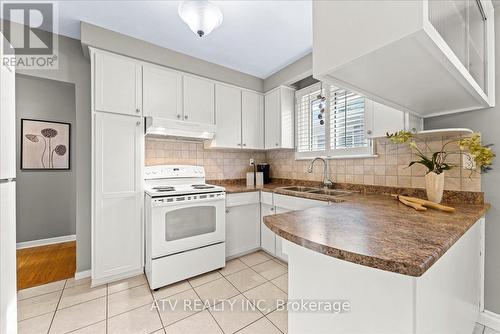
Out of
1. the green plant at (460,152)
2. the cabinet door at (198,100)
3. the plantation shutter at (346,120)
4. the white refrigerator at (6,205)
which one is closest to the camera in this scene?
the white refrigerator at (6,205)

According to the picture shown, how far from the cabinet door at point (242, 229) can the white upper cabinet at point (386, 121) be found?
1596mm

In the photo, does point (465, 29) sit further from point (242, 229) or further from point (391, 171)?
point (242, 229)

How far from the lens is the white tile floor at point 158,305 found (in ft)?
4.97

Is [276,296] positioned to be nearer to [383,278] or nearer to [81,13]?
[383,278]

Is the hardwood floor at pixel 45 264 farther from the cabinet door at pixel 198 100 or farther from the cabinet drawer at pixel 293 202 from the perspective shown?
the cabinet drawer at pixel 293 202

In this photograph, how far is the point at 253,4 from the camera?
172 cm

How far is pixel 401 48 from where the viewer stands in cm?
74

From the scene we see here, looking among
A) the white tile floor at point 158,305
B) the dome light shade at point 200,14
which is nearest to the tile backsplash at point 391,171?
the white tile floor at point 158,305

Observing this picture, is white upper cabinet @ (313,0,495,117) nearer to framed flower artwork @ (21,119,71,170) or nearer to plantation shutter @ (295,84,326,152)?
plantation shutter @ (295,84,326,152)

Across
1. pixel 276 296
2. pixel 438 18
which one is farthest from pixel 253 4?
pixel 276 296

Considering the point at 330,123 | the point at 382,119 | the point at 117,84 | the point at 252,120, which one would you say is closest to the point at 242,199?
the point at 252,120

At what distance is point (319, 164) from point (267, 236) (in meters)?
1.14

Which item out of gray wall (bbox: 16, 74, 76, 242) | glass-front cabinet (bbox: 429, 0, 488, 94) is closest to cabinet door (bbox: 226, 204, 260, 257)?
glass-front cabinet (bbox: 429, 0, 488, 94)

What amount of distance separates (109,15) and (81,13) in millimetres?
224
